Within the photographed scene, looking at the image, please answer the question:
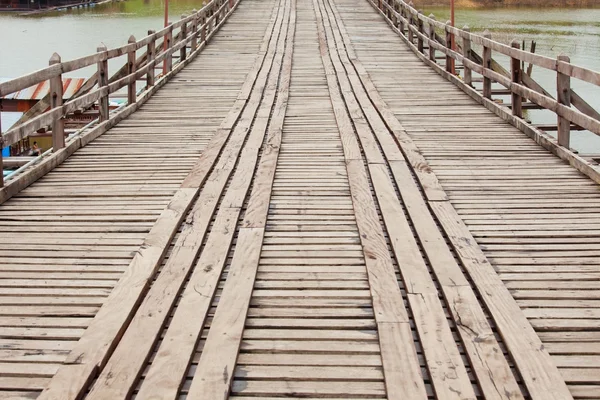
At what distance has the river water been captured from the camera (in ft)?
141

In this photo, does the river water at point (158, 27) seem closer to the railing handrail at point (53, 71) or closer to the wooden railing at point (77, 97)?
the wooden railing at point (77, 97)

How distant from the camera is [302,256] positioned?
458cm

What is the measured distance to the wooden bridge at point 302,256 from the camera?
324 centimetres

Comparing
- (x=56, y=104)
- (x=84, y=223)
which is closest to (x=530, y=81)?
(x=56, y=104)

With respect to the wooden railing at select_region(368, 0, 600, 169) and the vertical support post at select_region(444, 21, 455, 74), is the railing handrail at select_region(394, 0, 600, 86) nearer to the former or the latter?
the wooden railing at select_region(368, 0, 600, 169)

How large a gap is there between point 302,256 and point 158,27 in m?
52.4

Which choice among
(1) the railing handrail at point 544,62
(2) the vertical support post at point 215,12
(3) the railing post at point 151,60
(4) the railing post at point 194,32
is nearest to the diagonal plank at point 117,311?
(1) the railing handrail at point 544,62

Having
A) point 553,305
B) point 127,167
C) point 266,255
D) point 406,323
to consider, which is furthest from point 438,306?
point 127,167

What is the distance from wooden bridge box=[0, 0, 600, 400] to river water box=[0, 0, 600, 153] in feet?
98.5

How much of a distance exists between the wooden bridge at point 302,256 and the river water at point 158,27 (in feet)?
98.5

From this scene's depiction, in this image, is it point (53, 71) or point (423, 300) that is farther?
point (53, 71)

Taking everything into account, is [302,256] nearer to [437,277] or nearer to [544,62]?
[437,277]

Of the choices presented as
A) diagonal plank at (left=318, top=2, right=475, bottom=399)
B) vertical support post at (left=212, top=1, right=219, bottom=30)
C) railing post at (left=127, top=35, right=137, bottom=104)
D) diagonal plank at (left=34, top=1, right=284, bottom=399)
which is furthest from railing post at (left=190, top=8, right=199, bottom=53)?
diagonal plank at (left=34, top=1, right=284, bottom=399)

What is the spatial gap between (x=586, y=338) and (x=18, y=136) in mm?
4763
